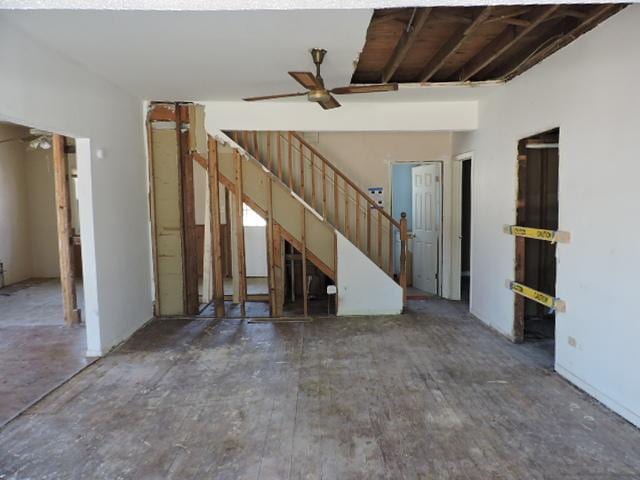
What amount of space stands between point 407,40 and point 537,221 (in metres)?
2.81

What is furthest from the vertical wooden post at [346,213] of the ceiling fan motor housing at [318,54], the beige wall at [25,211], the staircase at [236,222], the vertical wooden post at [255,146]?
the beige wall at [25,211]

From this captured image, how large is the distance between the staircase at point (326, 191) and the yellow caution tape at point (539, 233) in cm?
145

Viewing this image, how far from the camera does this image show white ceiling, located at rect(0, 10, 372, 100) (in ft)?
9.26

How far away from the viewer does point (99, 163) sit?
420 cm

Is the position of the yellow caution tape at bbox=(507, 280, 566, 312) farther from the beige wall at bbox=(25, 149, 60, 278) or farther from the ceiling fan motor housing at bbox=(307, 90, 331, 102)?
the beige wall at bbox=(25, 149, 60, 278)

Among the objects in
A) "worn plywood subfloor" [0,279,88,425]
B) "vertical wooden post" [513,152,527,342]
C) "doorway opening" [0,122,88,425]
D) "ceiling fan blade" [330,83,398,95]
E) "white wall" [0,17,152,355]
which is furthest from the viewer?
"vertical wooden post" [513,152,527,342]

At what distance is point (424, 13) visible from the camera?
281 centimetres

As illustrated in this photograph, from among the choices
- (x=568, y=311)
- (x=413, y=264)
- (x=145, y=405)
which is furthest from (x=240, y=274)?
(x=568, y=311)

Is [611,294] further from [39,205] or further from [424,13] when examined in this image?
→ [39,205]

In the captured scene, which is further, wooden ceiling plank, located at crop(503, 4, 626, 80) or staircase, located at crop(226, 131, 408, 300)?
staircase, located at crop(226, 131, 408, 300)

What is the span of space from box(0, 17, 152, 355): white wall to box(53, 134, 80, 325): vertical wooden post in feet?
1.88

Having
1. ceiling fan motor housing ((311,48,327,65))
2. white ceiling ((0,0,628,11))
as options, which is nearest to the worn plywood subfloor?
white ceiling ((0,0,628,11))

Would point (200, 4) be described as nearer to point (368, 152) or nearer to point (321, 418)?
point (321, 418)

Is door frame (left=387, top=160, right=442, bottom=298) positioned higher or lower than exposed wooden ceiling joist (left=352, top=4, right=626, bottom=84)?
lower
